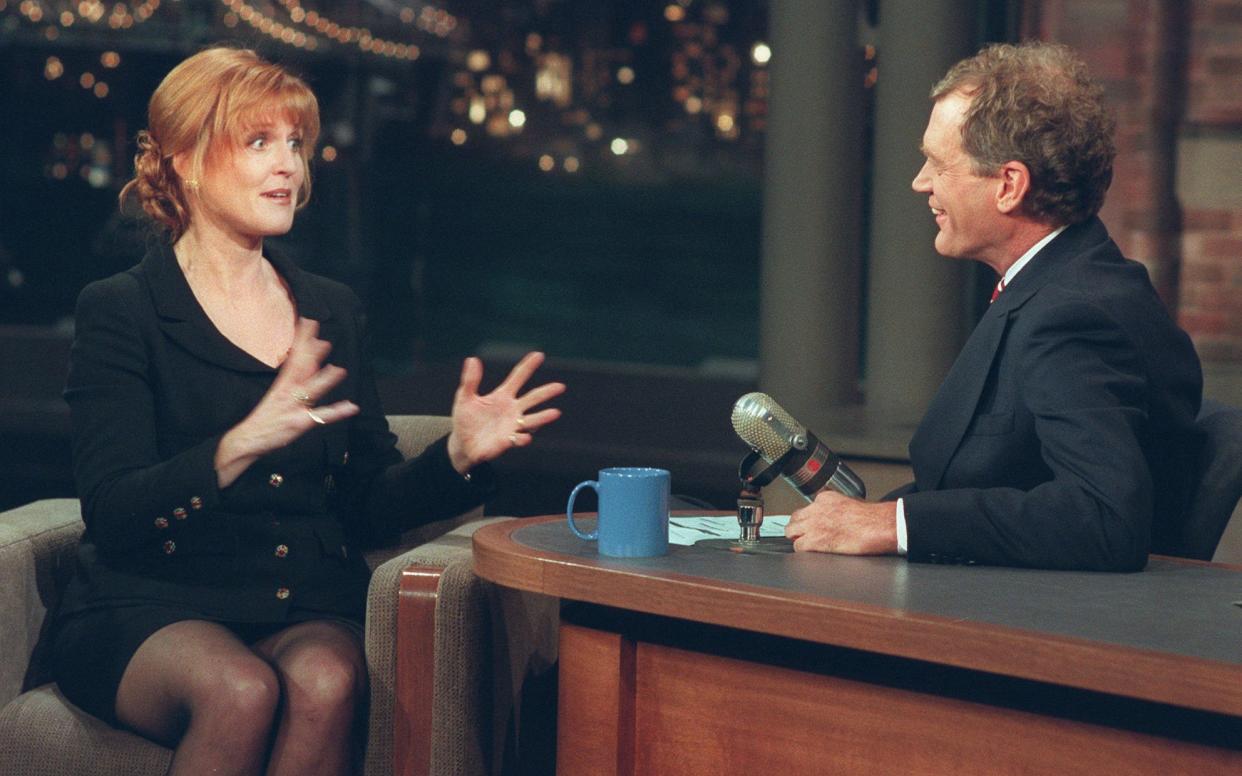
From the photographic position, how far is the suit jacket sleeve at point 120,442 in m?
2.15

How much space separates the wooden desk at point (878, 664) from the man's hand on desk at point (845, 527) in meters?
0.04

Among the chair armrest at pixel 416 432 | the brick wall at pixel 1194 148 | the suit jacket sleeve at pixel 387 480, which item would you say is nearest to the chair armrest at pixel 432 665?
the suit jacket sleeve at pixel 387 480

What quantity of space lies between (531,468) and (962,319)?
10.3ft

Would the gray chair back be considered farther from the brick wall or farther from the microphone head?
the brick wall

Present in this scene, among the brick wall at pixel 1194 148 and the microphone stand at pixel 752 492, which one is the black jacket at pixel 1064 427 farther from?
the brick wall at pixel 1194 148

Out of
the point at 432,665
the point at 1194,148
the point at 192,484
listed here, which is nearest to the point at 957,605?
the point at 432,665

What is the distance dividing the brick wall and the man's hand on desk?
2.49 m

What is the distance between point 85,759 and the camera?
213cm

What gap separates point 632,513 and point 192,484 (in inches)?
27.3

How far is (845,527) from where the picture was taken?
1.93 m

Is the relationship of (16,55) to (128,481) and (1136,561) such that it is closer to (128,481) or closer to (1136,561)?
(128,481)

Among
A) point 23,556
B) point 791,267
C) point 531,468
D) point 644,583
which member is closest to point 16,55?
point 531,468

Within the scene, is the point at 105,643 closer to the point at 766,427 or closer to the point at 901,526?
the point at 766,427

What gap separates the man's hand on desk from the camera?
1.91 metres
